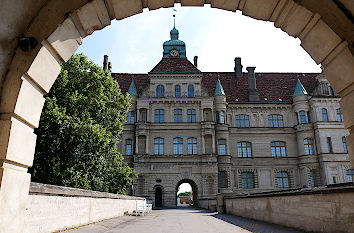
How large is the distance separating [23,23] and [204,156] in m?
31.0

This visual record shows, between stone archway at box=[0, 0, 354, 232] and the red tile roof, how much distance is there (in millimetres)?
35205

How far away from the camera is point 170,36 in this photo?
44.9 metres

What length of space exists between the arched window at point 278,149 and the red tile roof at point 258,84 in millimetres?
6073

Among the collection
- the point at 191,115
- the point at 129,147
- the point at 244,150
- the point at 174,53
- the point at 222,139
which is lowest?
the point at 244,150

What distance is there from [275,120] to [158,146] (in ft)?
53.7

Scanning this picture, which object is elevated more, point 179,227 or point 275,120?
point 275,120

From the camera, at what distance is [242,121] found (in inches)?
1484

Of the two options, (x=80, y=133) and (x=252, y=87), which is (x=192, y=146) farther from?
(x=80, y=133)

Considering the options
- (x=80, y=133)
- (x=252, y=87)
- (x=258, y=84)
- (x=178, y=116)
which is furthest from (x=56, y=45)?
(x=258, y=84)

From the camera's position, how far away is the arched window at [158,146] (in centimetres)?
3428

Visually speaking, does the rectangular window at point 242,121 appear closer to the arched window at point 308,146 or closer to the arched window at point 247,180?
the arched window at point 247,180

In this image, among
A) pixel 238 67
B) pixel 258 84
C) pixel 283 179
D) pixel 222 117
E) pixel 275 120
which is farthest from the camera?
pixel 238 67

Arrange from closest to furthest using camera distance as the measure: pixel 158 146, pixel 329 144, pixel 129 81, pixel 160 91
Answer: pixel 158 146 < pixel 329 144 < pixel 160 91 < pixel 129 81

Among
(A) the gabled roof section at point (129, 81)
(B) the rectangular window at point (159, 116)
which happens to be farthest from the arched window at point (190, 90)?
(A) the gabled roof section at point (129, 81)
